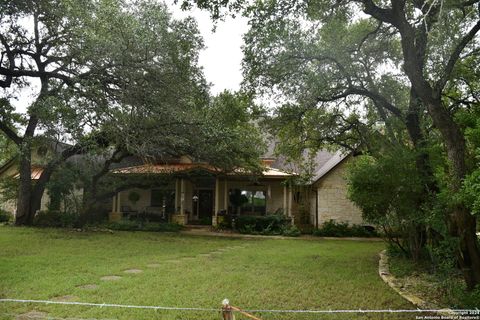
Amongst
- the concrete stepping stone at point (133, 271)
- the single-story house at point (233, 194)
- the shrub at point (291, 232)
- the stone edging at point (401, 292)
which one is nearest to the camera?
the stone edging at point (401, 292)

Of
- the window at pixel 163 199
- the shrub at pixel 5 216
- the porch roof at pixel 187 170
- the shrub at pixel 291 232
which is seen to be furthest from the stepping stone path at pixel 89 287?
the shrub at pixel 5 216

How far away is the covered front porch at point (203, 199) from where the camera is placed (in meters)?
22.2

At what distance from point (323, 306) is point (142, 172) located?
17011 mm

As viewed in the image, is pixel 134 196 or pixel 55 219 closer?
pixel 55 219

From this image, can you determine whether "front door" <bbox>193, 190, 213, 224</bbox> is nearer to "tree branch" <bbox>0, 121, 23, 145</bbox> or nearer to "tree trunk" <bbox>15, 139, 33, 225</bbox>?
"tree trunk" <bbox>15, 139, 33, 225</bbox>

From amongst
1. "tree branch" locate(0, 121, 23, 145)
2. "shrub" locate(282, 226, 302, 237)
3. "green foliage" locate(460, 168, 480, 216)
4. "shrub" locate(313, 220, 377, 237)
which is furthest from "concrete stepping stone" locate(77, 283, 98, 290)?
"tree branch" locate(0, 121, 23, 145)

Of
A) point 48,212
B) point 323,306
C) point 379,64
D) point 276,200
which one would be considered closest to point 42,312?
point 323,306

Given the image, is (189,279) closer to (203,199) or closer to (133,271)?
(133,271)

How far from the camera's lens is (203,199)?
958 inches

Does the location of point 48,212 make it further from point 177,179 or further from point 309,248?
point 309,248

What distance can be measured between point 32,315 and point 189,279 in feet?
10.3

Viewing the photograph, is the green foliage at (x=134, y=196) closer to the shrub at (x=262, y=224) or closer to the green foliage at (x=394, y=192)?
the shrub at (x=262, y=224)

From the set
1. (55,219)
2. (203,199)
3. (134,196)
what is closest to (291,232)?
(203,199)

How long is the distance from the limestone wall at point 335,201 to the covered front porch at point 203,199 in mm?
1973
